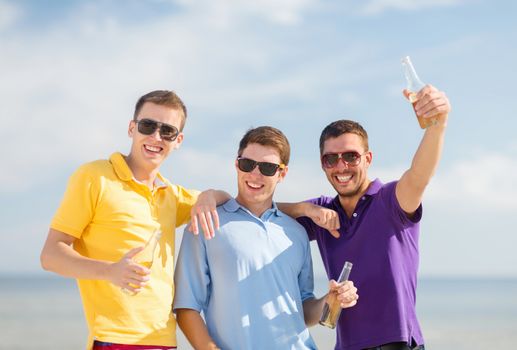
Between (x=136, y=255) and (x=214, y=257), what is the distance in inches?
28.3

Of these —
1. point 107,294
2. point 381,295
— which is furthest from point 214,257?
point 381,295

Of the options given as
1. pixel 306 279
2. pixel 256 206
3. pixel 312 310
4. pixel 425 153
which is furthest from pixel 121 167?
pixel 425 153

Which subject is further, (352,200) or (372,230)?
(352,200)

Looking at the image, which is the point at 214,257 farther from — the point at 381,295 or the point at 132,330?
the point at 381,295

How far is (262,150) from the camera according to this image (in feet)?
17.1

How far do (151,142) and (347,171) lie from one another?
177 cm

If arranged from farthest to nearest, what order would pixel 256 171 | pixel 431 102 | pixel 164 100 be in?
pixel 256 171 < pixel 164 100 < pixel 431 102

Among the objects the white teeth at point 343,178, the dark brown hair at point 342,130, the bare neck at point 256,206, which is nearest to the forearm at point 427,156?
the white teeth at point 343,178

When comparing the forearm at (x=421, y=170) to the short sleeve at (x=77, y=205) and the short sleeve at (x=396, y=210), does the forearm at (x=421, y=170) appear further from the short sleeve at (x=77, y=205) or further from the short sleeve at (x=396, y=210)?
the short sleeve at (x=77, y=205)

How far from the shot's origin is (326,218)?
5.27m

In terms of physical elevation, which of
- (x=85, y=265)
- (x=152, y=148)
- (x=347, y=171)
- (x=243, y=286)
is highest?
(x=152, y=148)

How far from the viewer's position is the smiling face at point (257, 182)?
5180 mm

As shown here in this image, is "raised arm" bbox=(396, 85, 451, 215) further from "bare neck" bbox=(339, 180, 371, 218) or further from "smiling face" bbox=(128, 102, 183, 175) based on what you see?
"smiling face" bbox=(128, 102, 183, 175)

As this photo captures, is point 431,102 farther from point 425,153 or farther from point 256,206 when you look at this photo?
point 256,206
